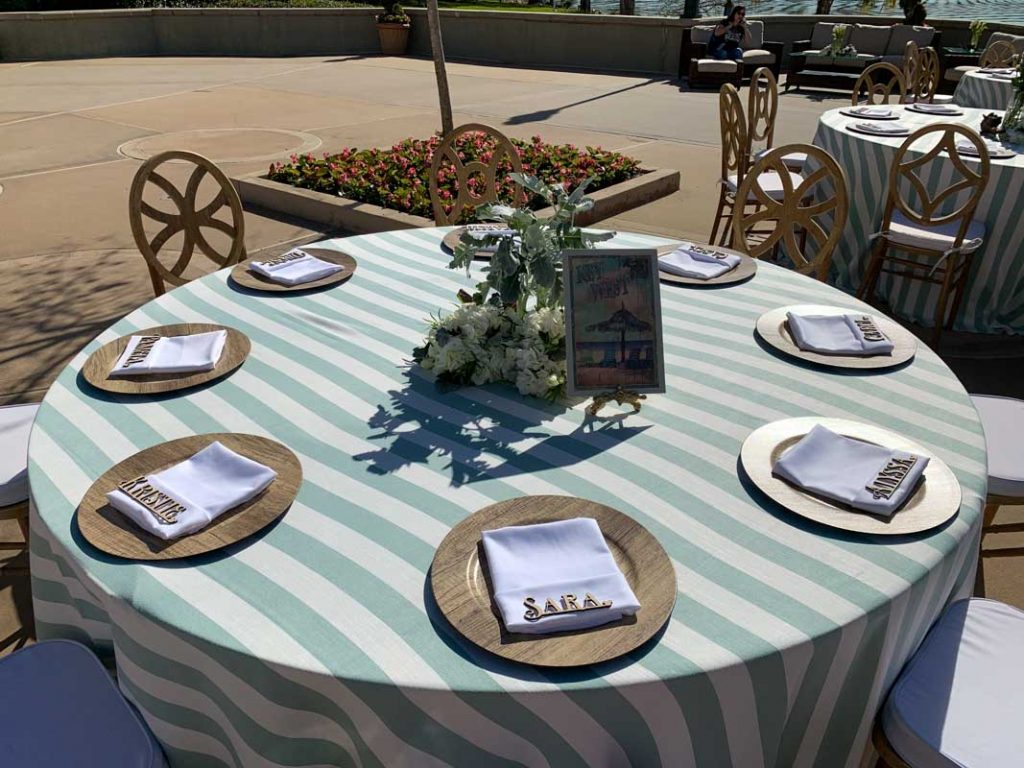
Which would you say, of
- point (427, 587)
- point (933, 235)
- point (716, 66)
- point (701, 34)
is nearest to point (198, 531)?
point (427, 587)

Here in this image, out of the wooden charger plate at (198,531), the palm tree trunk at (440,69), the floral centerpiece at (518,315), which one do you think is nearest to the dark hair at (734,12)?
the palm tree trunk at (440,69)

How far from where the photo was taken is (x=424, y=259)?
117 inches

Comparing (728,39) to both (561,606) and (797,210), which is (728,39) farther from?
(561,606)

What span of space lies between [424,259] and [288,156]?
5754 millimetres

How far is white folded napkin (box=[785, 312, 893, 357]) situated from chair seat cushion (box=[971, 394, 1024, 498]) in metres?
0.36

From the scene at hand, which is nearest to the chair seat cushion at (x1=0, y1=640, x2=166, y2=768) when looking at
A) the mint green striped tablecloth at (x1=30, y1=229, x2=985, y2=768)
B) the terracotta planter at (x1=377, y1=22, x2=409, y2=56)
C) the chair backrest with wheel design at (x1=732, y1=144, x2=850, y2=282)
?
the mint green striped tablecloth at (x1=30, y1=229, x2=985, y2=768)

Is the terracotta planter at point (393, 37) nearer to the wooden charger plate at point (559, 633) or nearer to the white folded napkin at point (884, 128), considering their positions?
the white folded napkin at point (884, 128)

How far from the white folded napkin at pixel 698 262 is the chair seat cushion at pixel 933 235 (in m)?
2.00

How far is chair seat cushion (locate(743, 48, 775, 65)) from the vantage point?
494 inches

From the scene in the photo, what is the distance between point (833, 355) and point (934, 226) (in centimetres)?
271

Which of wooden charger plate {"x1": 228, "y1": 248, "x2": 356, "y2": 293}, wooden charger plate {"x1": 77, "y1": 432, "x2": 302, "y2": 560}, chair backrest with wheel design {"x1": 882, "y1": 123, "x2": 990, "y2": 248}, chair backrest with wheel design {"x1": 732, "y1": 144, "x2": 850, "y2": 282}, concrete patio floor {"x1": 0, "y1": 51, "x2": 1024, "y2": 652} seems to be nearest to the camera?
wooden charger plate {"x1": 77, "y1": 432, "x2": 302, "y2": 560}

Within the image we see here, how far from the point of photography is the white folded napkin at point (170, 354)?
211cm

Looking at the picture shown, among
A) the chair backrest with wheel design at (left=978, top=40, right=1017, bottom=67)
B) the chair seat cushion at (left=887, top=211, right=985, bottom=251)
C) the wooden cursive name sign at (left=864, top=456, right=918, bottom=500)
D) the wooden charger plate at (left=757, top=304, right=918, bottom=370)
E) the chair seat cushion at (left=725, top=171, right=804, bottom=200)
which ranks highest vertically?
the chair backrest with wheel design at (left=978, top=40, right=1017, bottom=67)

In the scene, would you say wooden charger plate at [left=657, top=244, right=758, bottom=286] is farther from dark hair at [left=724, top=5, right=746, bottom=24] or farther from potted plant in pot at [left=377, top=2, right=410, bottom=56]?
potted plant in pot at [left=377, top=2, right=410, bottom=56]
